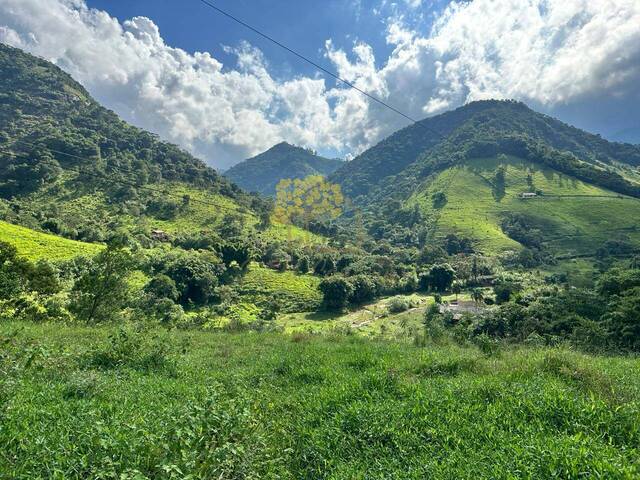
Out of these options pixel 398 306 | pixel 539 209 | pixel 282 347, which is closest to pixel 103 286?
pixel 282 347

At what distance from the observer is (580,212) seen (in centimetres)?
11594

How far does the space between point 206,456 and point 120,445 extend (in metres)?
1.15

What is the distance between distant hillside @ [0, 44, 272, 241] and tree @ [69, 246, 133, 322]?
4262 cm

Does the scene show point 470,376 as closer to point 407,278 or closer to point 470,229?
point 407,278

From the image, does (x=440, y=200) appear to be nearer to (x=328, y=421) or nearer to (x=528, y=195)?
(x=528, y=195)

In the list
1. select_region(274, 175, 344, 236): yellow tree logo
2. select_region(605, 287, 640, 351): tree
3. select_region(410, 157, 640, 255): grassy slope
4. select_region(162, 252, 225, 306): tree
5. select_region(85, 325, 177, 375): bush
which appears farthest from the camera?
select_region(274, 175, 344, 236): yellow tree logo

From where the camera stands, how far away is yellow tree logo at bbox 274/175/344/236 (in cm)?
11750

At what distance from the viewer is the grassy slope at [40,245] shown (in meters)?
48.5

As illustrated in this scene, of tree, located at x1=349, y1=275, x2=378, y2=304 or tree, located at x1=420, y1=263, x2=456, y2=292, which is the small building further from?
tree, located at x1=349, y1=275, x2=378, y2=304

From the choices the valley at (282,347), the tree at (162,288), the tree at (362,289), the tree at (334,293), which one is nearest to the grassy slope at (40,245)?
the valley at (282,347)

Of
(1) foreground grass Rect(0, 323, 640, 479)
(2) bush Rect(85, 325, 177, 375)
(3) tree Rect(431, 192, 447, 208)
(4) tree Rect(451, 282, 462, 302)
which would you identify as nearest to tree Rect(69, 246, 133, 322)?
(2) bush Rect(85, 325, 177, 375)

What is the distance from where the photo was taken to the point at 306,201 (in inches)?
5022

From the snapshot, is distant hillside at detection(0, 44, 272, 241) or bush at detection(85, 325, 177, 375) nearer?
bush at detection(85, 325, 177, 375)

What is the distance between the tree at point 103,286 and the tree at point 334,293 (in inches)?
1573
